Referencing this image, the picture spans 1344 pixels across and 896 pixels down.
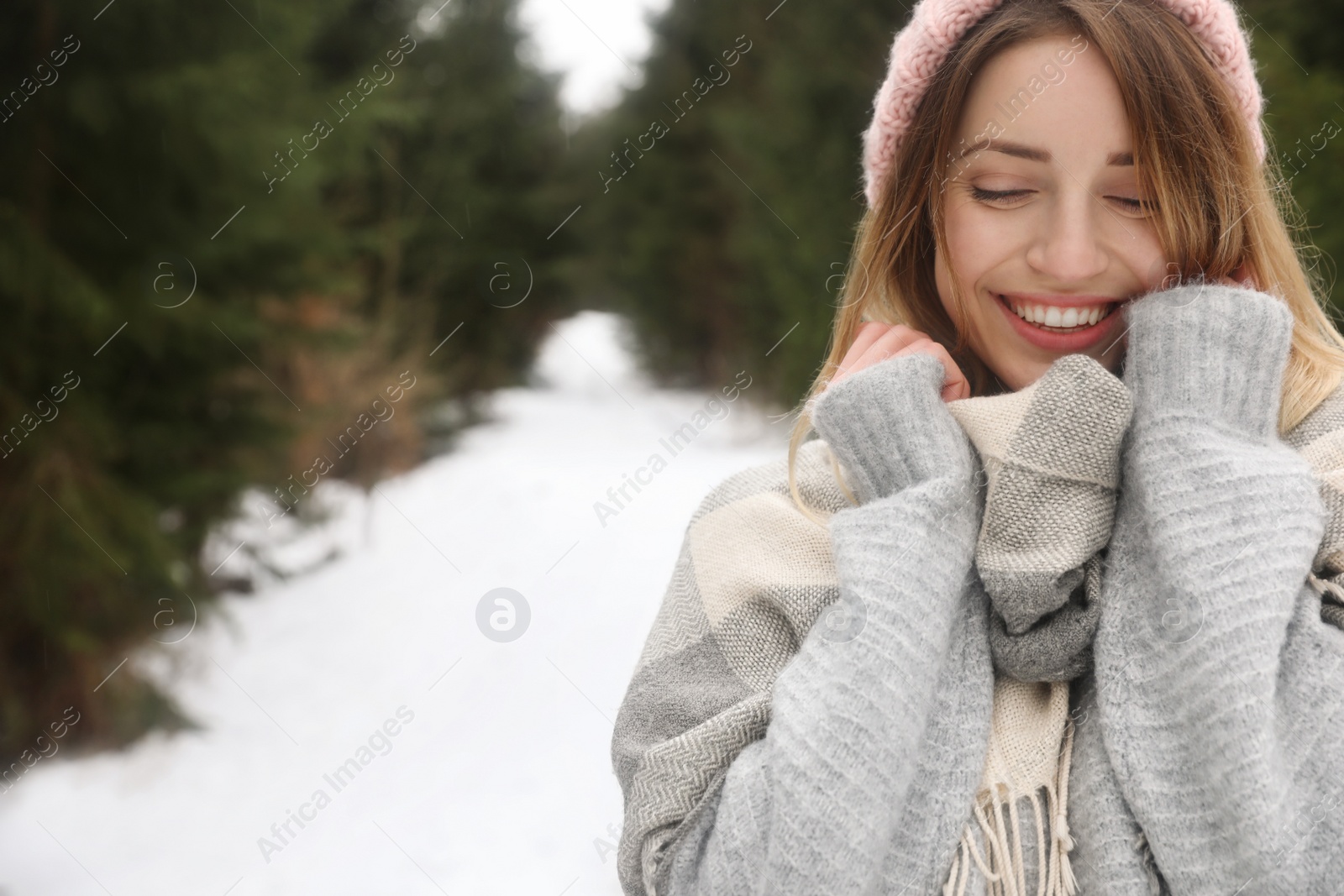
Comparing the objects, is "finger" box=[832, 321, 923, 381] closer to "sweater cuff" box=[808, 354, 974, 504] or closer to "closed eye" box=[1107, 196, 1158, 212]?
"sweater cuff" box=[808, 354, 974, 504]

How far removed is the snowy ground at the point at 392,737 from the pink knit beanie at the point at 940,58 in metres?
1.89

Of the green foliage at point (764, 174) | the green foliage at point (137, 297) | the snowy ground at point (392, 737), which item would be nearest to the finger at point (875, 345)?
the snowy ground at point (392, 737)

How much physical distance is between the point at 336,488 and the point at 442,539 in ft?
5.35

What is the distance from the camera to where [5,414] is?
3.30 m

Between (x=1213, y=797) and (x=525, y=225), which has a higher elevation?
(x=525, y=225)

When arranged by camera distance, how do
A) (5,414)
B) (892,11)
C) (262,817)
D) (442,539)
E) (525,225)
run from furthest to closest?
(525,225)
(442,539)
(892,11)
(262,817)
(5,414)

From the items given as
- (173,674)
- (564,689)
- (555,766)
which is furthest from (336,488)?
(555,766)

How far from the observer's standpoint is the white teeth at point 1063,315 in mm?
1322

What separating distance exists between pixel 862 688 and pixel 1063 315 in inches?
24.5

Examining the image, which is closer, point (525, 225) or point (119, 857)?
point (119, 857)

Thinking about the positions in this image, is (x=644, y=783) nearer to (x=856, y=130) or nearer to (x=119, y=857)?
(x=119, y=857)

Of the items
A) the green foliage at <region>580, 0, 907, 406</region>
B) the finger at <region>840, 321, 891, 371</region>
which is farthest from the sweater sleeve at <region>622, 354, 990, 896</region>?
the green foliage at <region>580, 0, 907, 406</region>

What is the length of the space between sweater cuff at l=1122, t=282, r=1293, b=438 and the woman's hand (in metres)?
0.25

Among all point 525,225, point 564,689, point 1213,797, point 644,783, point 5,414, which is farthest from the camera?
point 525,225
